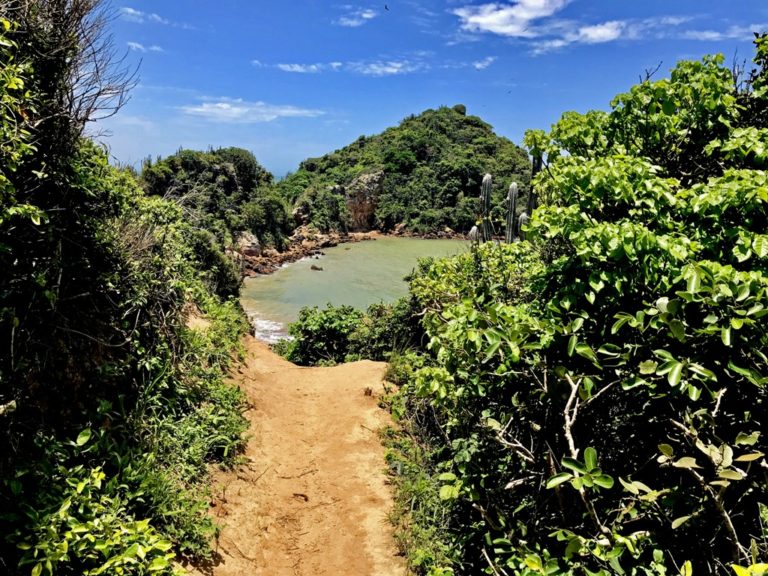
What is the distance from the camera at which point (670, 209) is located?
3.15 m

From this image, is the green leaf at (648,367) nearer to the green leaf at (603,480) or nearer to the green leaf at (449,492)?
the green leaf at (603,480)

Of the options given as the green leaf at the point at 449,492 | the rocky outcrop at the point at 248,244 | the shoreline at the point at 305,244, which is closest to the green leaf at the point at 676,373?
the green leaf at the point at 449,492

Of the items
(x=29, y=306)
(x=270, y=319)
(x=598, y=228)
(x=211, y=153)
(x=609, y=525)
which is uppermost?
(x=211, y=153)

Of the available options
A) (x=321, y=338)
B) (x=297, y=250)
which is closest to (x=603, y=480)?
(x=321, y=338)

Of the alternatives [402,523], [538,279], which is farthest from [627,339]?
[402,523]

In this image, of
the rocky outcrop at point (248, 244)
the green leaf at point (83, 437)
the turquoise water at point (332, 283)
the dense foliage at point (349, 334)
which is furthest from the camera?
the rocky outcrop at point (248, 244)

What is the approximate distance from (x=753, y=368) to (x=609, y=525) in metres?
1.13

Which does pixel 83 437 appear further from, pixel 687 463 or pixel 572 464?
pixel 687 463

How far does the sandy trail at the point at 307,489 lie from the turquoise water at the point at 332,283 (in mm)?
13178

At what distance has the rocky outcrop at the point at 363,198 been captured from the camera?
49.6m

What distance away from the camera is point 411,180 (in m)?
54.3

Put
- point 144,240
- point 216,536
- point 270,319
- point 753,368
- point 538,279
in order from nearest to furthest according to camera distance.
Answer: point 753,368 < point 538,279 < point 216,536 < point 144,240 < point 270,319

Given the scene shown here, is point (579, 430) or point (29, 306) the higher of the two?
point (29, 306)

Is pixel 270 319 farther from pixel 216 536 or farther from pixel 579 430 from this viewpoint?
pixel 579 430
